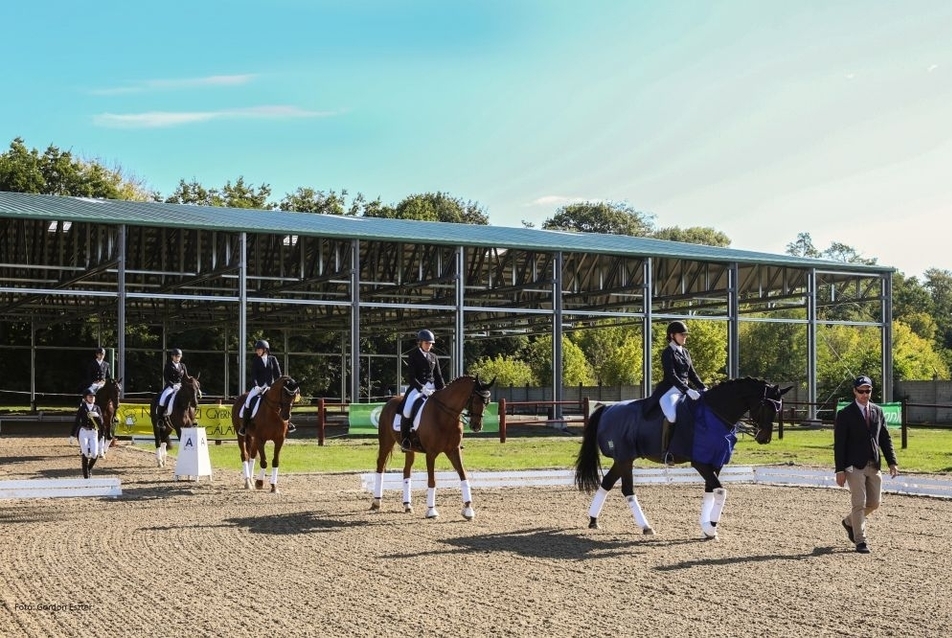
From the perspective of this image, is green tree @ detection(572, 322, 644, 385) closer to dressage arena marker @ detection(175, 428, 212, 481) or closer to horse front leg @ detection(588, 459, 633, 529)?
dressage arena marker @ detection(175, 428, 212, 481)

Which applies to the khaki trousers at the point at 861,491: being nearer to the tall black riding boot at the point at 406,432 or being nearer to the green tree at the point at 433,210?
the tall black riding boot at the point at 406,432

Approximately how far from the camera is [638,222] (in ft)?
300

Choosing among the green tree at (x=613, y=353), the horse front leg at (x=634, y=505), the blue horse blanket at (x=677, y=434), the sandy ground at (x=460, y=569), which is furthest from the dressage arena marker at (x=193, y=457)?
the green tree at (x=613, y=353)

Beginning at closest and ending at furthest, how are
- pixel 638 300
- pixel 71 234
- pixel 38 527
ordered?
pixel 38 527 < pixel 71 234 < pixel 638 300

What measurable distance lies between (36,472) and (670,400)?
11919 millimetres

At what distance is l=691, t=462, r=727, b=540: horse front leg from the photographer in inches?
426

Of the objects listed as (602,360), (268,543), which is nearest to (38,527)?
(268,543)

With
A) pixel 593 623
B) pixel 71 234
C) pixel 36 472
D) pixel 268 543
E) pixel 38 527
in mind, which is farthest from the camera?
pixel 71 234

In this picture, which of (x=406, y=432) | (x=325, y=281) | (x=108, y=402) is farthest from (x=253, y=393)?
(x=325, y=281)

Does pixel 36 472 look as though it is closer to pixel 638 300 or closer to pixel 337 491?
pixel 337 491

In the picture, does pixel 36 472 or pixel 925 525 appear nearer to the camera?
pixel 925 525

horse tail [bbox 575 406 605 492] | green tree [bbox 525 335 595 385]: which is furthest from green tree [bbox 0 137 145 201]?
horse tail [bbox 575 406 605 492]

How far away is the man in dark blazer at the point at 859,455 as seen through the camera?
33.5ft

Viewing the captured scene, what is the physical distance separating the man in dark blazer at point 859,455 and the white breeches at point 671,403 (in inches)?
63.7
